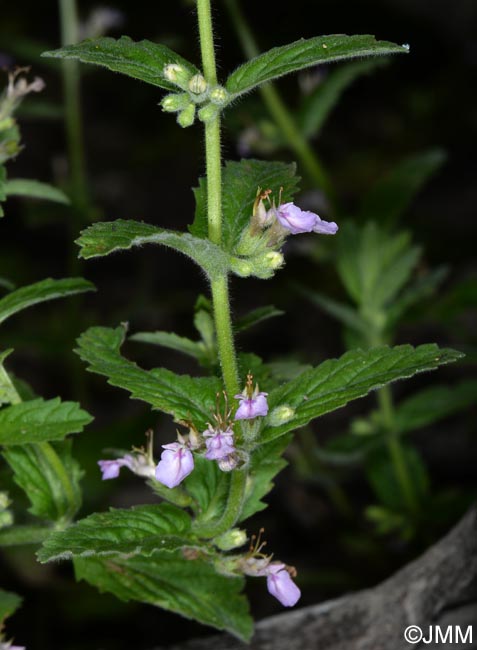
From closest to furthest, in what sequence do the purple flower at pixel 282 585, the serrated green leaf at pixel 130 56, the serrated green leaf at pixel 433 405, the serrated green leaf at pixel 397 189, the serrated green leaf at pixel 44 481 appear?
the serrated green leaf at pixel 130 56 < the purple flower at pixel 282 585 < the serrated green leaf at pixel 44 481 < the serrated green leaf at pixel 433 405 < the serrated green leaf at pixel 397 189

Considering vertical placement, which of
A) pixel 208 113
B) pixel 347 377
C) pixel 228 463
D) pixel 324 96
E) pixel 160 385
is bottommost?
pixel 228 463

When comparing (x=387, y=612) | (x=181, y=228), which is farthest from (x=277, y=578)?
(x=181, y=228)

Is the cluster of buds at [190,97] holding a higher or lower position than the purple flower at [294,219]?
higher

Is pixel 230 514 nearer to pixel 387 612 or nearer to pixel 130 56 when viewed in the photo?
pixel 387 612

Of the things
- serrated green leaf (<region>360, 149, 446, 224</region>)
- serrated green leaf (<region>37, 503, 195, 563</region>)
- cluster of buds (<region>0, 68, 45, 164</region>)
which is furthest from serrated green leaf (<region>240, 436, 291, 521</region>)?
serrated green leaf (<region>360, 149, 446, 224</region>)

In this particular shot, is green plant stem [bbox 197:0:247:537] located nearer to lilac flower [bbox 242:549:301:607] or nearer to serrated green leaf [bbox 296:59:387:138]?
lilac flower [bbox 242:549:301:607]

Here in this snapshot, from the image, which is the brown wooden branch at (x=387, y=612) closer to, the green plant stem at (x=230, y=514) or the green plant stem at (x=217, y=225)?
the green plant stem at (x=230, y=514)

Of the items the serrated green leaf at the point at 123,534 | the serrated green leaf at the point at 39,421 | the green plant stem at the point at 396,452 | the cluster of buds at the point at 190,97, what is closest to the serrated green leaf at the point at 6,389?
the serrated green leaf at the point at 39,421
